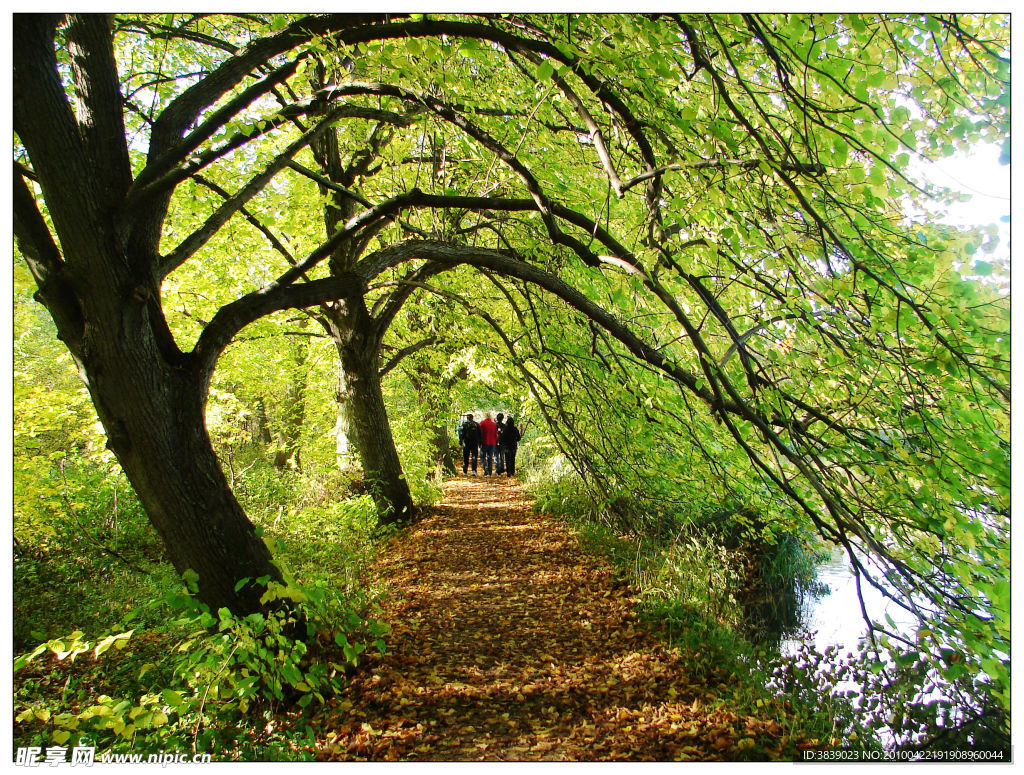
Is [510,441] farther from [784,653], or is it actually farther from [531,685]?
[531,685]

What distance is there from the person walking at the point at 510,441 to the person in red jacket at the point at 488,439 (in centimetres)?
34

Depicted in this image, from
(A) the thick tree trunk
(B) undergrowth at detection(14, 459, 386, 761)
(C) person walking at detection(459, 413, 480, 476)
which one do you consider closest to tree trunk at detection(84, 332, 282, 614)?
(B) undergrowth at detection(14, 459, 386, 761)

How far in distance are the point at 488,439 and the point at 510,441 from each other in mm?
702

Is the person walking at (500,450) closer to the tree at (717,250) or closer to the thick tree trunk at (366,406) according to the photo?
the thick tree trunk at (366,406)

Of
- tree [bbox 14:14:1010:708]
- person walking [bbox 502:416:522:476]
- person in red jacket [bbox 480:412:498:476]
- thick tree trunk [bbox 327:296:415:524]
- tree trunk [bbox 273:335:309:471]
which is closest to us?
tree [bbox 14:14:1010:708]

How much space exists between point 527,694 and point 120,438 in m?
3.07

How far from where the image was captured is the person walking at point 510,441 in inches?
612

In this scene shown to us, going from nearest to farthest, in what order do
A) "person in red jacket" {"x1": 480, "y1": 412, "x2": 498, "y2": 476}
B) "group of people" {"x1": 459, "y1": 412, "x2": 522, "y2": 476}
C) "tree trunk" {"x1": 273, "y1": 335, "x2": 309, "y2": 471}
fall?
"tree trunk" {"x1": 273, "y1": 335, "x2": 309, "y2": 471}, "group of people" {"x1": 459, "y1": 412, "x2": 522, "y2": 476}, "person in red jacket" {"x1": 480, "y1": 412, "x2": 498, "y2": 476}

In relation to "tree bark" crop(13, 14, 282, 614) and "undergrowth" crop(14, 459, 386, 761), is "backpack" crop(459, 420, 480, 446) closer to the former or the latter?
"undergrowth" crop(14, 459, 386, 761)

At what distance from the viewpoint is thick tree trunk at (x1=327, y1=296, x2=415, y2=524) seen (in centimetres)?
794

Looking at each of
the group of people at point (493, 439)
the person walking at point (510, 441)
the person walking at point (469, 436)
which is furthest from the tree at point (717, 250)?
the person walking at point (469, 436)
